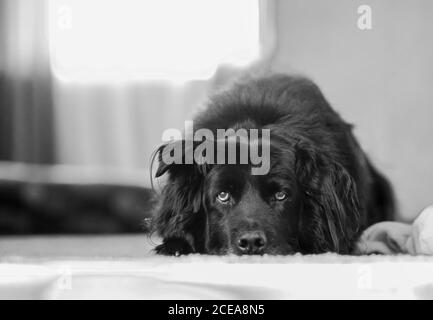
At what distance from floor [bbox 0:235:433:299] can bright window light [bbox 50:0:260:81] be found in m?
0.73

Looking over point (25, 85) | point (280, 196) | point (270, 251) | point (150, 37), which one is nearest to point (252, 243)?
point (270, 251)

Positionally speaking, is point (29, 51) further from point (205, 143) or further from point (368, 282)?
point (368, 282)

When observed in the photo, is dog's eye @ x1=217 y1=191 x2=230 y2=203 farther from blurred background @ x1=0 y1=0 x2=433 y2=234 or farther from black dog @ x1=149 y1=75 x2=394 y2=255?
blurred background @ x1=0 y1=0 x2=433 y2=234

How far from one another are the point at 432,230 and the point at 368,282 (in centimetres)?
51

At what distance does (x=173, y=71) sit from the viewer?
1801 millimetres

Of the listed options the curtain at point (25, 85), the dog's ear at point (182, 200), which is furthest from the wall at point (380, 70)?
the curtain at point (25, 85)

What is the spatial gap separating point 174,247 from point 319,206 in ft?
1.31

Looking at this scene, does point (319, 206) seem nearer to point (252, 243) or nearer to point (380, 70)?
point (252, 243)

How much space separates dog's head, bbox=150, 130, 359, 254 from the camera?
1.50 meters

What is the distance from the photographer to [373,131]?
6.29 feet

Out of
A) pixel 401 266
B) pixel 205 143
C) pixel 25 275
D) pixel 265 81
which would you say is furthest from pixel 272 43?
pixel 25 275

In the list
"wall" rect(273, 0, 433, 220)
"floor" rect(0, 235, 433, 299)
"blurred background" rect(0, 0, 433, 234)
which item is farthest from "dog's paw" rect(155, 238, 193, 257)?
"wall" rect(273, 0, 433, 220)
